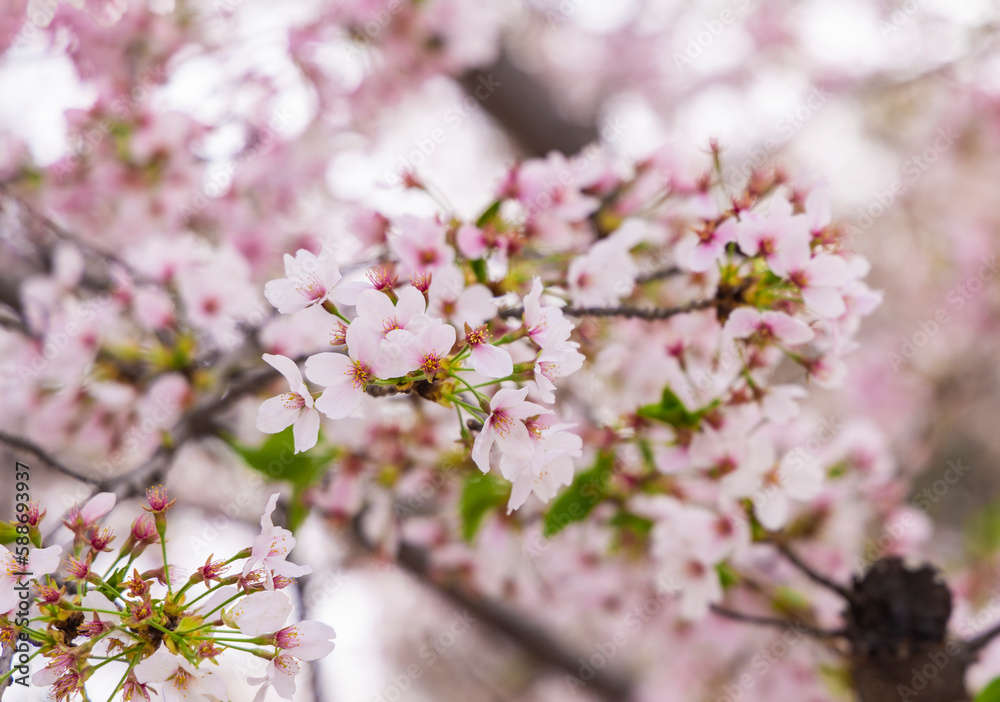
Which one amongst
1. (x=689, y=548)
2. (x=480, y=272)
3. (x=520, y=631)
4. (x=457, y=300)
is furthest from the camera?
(x=520, y=631)

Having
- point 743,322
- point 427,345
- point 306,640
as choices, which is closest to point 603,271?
point 743,322

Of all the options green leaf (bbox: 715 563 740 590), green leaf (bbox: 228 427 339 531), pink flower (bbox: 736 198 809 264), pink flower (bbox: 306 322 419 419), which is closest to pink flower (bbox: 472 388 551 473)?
pink flower (bbox: 306 322 419 419)

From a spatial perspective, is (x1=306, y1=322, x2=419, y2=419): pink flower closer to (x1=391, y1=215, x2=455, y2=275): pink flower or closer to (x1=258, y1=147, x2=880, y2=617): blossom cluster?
(x1=258, y1=147, x2=880, y2=617): blossom cluster

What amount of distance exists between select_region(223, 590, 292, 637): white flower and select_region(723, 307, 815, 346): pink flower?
2.32 feet

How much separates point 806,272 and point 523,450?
492 mm

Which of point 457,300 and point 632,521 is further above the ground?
point 457,300

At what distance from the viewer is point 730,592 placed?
1693 millimetres

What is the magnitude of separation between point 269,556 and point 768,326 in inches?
29.4

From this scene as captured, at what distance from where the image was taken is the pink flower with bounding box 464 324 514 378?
0.75m

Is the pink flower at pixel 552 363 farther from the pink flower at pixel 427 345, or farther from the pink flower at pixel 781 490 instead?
the pink flower at pixel 781 490

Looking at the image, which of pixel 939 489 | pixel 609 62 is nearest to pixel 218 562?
pixel 939 489

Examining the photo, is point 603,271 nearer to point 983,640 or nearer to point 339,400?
point 339,400

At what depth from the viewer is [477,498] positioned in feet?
4.72

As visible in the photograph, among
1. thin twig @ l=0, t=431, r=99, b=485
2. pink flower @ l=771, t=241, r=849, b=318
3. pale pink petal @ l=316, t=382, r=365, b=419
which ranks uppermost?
pink flower @ l=771, t=241, r=849, b=318
